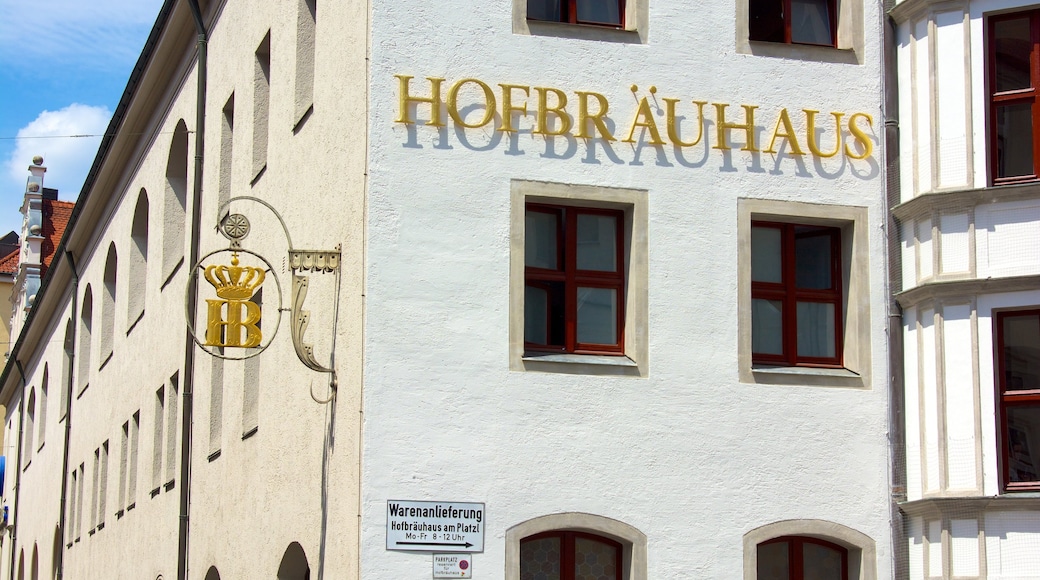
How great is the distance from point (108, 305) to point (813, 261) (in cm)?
2333

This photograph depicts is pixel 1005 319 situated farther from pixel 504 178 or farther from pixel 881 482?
pixel 504 178

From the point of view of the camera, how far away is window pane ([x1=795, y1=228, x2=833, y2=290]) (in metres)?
17.4

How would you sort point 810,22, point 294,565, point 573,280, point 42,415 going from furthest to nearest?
1. point 42,415
2. point 294,565
3. point 810,22
4. point 573,280

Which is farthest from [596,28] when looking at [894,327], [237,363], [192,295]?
[192,295]

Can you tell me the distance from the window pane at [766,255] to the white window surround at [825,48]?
1864mm

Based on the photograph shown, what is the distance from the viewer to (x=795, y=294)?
1723 centimetres

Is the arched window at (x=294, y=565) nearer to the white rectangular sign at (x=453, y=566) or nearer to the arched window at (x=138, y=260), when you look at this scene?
the white rectangular sign at (x=453, y=566)

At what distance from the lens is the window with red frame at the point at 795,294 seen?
17.1 metres

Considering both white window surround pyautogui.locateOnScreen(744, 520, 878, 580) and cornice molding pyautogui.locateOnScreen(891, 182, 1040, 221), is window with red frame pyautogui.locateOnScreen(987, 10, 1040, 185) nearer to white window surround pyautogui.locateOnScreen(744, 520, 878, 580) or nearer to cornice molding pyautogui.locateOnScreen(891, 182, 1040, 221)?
cornice molding pyautogui.locateOnScreen(891, 182, 1040, 221)

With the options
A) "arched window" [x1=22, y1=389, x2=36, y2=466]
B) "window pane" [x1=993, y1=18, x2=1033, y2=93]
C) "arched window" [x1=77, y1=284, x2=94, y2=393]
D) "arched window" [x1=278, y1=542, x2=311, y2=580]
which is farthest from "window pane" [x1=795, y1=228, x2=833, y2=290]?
"arched window" [x1=22, y1=389, x2=36, y2=466]

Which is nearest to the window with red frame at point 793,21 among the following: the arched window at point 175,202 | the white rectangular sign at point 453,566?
the white rectangular sign at point 453,566

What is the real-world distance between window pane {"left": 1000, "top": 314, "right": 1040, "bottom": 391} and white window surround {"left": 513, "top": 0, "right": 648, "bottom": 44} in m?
4.69

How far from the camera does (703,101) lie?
16.8 metres

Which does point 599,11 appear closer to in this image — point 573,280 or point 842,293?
point 573,280
